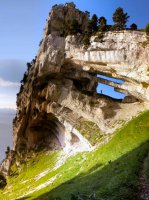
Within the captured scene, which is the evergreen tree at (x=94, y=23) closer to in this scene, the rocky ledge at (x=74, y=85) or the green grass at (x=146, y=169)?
the rocky ledge at (x=74, y=85)

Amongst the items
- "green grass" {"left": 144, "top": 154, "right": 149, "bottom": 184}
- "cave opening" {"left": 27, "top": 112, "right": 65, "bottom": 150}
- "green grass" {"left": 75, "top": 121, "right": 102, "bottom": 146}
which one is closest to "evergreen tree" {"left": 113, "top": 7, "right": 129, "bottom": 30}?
"green grass" {"left": 75, "top": 121, "right": 102, "bottom": 146}

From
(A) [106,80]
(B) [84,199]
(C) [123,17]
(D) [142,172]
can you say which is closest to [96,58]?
(A) [106,80]

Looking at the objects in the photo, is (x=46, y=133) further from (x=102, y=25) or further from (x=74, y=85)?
(x=102, y=25)

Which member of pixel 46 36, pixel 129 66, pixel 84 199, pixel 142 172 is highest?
pixel 46 36

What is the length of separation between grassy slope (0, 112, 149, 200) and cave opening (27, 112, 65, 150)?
3.49m

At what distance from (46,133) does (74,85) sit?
16448 mm

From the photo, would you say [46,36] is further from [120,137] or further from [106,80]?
[120,137]

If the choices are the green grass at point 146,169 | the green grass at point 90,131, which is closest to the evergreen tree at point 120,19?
the green grass at point 90,131

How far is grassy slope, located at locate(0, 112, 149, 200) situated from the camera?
90.5 ft

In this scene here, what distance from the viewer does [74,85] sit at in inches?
2894

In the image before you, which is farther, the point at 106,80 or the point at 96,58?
the point at 106,80

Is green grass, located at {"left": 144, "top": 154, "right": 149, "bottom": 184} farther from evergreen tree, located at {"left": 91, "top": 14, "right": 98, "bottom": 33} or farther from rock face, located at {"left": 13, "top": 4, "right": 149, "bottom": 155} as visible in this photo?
evergreen tree, located at {"left": 91, "top": 14, "right": 98, "bottom": 33}

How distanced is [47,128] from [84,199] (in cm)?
7011

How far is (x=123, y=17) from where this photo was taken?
2645 inches
